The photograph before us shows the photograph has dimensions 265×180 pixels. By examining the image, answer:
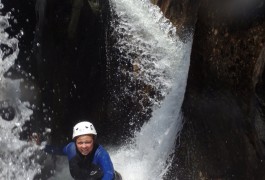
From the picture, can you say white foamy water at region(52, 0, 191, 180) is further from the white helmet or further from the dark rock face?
the white helmet

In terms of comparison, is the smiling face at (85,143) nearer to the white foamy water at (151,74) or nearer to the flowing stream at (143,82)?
the flowing stream at (143,82)

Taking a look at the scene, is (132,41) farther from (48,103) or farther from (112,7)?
(48,103)

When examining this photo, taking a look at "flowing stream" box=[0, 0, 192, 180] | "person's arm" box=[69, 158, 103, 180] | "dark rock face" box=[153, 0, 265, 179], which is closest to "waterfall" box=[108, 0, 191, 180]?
"flowing stream" box=[0, 0, 192, 180]

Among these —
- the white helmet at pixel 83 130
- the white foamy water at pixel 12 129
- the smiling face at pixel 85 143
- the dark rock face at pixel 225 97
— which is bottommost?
the white foamy water at pixel 12 129

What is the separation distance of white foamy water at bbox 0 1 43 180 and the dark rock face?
2796 millimetres

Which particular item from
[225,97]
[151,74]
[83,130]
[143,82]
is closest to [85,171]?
[83,130]

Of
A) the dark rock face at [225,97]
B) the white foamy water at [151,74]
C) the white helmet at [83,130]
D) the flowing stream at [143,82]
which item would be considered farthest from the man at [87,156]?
the white foamy water at [151,74]

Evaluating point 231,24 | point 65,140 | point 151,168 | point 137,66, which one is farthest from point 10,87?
point 231,24

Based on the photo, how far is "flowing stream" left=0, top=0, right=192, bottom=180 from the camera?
269 inches

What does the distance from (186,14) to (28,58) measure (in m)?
3.85

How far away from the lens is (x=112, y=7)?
903 centimetres

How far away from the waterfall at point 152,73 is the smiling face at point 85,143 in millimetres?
1954

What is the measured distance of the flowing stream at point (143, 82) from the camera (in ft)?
22.4

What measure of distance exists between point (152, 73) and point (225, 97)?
305 centimetres
